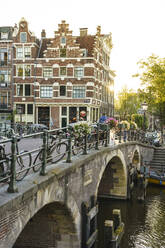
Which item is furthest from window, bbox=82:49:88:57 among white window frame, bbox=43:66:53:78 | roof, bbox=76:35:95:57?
white window frame, bbox=43:66:53:78

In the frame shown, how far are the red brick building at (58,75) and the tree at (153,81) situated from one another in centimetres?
536

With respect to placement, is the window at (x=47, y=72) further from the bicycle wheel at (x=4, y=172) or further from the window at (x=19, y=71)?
the bicycle wheel at (x=4, y=172)

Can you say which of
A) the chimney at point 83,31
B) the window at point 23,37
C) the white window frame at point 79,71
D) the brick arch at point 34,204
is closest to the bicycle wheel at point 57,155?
the brick arch at point 34,204

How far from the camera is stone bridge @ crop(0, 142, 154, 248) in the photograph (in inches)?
196

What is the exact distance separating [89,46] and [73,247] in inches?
1117

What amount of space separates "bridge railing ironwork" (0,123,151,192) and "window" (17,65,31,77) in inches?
781

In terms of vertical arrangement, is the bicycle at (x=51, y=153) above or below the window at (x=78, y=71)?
below

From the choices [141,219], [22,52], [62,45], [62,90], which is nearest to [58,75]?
[62,90]

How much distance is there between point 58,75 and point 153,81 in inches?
425

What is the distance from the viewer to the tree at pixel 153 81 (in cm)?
3288

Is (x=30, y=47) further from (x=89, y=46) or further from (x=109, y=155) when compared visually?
(x=109, y=155)

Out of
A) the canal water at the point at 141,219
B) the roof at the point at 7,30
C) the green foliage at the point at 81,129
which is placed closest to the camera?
the green foliage at the point at 81,129

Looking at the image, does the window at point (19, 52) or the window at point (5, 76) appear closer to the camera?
the window at point (19, 52)

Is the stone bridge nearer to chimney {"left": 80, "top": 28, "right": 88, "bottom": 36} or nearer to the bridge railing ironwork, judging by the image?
the bridge railing ironwork
